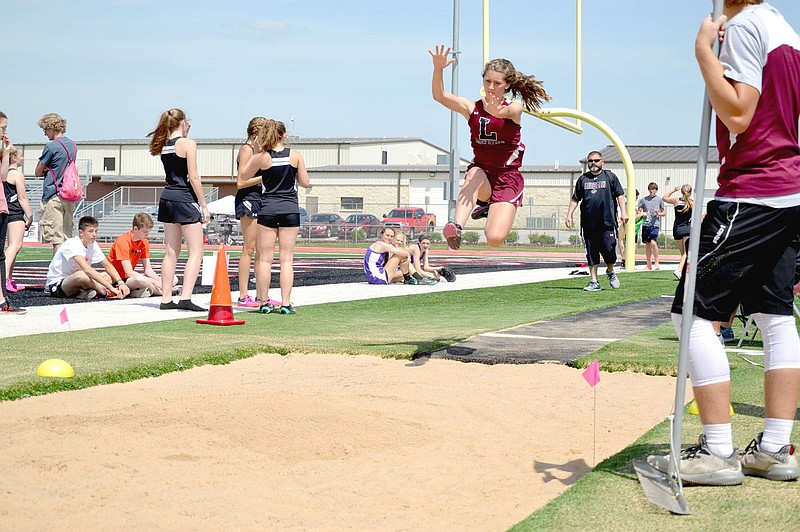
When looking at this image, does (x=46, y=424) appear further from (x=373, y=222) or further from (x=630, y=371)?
(x=373, y=222)

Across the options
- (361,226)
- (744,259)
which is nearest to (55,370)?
(744,259)

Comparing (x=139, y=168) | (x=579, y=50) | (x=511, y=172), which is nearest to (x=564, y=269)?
(x=579, y=50)

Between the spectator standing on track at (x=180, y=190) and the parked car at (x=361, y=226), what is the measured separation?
111 ft

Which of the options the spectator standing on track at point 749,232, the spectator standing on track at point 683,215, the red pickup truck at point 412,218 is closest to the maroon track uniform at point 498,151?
the spectator standing on track at point 749,232

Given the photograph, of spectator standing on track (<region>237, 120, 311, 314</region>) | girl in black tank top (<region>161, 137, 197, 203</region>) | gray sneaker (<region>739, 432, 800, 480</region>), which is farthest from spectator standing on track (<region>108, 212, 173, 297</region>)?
gray sneaker (<region>739, 432, 800, 480</region>)

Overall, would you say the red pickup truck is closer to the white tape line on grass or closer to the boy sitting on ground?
the boy sitting on ground

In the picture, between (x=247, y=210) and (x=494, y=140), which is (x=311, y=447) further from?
(x=247, y=210)

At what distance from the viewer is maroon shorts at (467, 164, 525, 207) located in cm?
903

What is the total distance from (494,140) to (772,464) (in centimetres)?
493

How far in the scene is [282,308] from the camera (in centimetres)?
1170

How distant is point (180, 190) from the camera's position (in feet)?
37.5

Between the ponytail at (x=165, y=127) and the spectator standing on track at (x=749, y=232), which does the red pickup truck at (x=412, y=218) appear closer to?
the ponytail at (x=165, y=127)

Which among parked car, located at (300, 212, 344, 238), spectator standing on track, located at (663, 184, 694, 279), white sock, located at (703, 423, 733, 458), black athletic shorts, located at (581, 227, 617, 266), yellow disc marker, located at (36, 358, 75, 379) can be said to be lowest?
parked car, located at (300, 212, 344, 238)

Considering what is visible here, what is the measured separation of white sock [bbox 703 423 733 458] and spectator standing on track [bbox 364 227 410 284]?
44.0 ft
